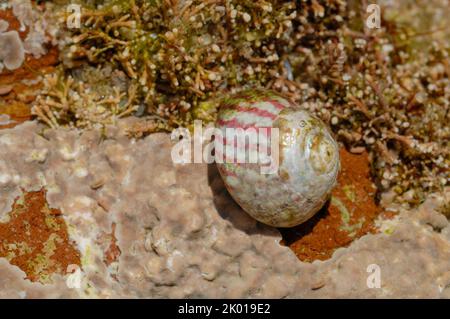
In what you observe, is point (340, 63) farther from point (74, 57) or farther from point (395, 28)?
point (74, 57)

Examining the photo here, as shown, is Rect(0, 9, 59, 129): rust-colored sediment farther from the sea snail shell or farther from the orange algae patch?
the sea snail shell

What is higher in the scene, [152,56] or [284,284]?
[152,56]

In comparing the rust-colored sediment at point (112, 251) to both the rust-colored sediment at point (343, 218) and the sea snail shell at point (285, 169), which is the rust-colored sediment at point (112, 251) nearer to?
the sea snail shell at point (285, 169)

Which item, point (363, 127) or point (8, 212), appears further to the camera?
point (363, 127)

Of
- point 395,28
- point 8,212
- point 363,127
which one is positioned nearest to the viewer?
point 8,212

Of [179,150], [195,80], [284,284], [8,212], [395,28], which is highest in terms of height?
[395,28]

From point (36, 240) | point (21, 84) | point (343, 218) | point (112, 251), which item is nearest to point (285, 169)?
point (343, 218)

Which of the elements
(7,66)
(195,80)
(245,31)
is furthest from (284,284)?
(7,66)

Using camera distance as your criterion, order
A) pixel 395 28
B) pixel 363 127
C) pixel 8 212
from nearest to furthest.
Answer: pixel 8 212, pixel 363 127, pixel 395 28

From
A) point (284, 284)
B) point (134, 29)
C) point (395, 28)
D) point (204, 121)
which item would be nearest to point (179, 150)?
point (204, 121)
